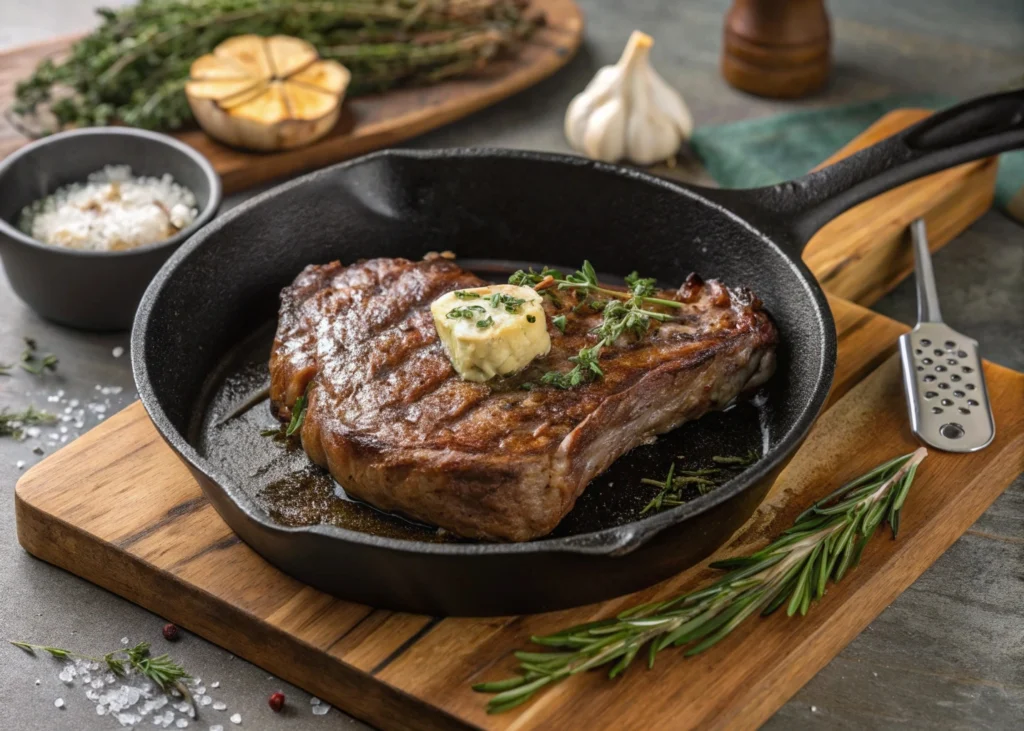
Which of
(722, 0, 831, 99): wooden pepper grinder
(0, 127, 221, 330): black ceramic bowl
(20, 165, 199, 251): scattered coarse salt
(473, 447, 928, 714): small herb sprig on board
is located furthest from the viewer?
(722, 0, 831, 99): wooden pepper grinder

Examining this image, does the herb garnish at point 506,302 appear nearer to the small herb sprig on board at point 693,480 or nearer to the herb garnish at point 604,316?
the herb garnish at point 604,316

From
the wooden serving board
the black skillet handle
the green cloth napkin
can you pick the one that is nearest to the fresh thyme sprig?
the black skillet handle

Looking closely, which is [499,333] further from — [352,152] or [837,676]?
[352,152]

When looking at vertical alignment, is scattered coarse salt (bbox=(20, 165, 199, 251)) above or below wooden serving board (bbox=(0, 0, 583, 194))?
above

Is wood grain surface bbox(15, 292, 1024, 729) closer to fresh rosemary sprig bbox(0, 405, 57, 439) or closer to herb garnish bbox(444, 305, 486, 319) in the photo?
fresh rosemary sprig bbox(0, 405, 57, 439)

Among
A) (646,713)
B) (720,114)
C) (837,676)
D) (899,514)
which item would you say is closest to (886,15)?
(720,114)

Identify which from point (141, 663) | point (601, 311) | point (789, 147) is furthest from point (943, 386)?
point (141, 663)

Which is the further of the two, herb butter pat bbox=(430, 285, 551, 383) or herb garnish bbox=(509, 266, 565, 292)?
herb garnish bbox=(509, 266, 565, 292)

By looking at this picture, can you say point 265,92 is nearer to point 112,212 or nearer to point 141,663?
point 112,212
